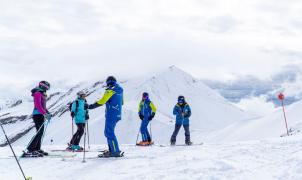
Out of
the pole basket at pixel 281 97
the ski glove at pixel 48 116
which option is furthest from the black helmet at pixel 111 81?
the pole basket at pixel 281 97

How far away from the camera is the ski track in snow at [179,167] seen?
7.60 m

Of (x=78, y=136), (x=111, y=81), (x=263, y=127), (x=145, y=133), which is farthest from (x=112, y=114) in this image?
(x=263, y=127)

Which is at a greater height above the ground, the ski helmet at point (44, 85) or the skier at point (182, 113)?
the ski helmet at point (44, 85)

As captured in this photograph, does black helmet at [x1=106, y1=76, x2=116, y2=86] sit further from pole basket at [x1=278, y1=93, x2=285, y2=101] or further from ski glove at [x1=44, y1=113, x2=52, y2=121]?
pole basket at [x1=278, y1=93, x2=285, y2=101]

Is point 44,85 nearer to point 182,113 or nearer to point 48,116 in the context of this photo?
point 48,116

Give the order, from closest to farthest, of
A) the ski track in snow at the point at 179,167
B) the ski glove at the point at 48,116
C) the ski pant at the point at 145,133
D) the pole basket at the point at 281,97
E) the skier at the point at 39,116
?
the ski track in snow at the point at 179,167, the ski glove at the point at 48,116, the skier at the point at 39,116, the ski pant at the point at 145,133, the pole basket at the point at 281,97

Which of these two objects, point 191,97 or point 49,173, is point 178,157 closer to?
point 49,173

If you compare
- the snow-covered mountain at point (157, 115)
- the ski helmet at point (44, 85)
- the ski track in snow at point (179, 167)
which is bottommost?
the ski track in snow at point (179, 167)

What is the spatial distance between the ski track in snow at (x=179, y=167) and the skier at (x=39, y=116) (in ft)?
3.08

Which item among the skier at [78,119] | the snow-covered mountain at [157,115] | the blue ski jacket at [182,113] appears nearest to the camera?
the skier at [78,119]

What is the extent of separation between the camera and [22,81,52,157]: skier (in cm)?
1168

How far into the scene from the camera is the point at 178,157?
10.0 meters

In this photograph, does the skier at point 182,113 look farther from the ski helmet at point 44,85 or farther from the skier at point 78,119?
the ski helmet at point 44,85

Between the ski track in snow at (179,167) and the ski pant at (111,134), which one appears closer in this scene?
the ski track in snow at (179,167)
